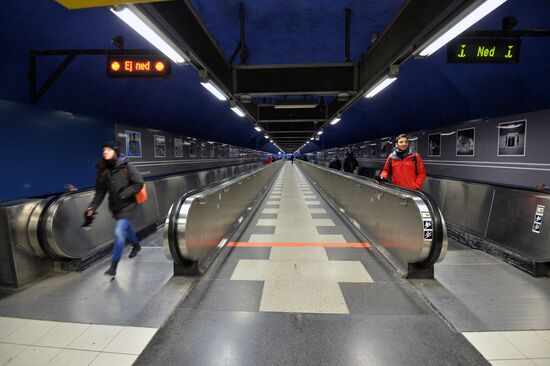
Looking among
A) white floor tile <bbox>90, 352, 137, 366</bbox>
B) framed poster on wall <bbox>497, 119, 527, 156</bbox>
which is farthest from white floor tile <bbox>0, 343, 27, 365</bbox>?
framed poster on wall <bbox>497, 119, 527, 156</bbox>

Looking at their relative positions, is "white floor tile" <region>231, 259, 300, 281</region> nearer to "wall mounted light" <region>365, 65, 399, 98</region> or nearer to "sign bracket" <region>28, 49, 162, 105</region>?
"wall mounted light" <region>365, 65, 399, 98</region>

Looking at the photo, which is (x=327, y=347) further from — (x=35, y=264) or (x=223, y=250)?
(x=35, y=264)

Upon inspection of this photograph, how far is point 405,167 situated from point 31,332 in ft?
16.1

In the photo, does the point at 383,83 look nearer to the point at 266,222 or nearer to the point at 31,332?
the point at 266,222

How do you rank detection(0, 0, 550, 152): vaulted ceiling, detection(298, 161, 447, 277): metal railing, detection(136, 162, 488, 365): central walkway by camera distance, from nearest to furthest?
detection(136, 162, 488, 365): central walkway
detection(298, 161, 447, 277): metal railing
detection(0, 0, 550, 152): vaulted ceiling

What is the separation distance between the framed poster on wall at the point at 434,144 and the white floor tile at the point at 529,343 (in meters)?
9.79

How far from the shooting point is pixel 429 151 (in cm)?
1201

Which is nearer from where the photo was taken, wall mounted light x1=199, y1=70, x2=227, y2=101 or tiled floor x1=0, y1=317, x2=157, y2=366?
tiled floor x1=0, y1=317, x2=157, y2=366

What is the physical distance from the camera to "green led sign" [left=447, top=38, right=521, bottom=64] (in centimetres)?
551

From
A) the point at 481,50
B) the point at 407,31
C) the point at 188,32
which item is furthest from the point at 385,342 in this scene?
the point at 481,50

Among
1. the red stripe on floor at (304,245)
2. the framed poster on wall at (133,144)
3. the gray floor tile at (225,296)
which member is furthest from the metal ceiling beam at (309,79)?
the gray floor tile at (225,296)

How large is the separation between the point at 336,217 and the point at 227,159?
21.2m

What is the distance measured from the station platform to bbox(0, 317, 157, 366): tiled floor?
0.03 ft

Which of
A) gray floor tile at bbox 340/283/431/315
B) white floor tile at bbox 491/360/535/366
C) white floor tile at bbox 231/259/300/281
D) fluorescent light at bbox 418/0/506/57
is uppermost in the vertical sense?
fluorescent light at bbox 418/0/506/57
